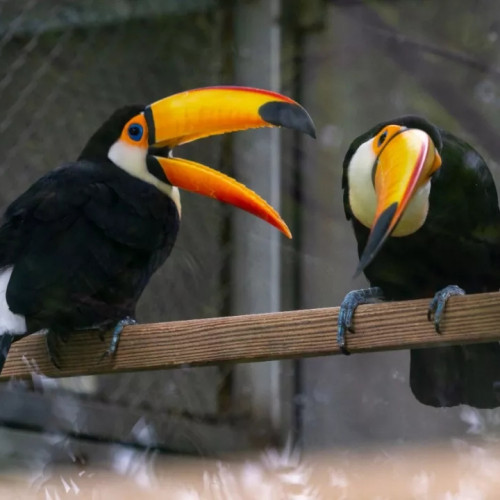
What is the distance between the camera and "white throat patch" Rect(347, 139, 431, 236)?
136cm

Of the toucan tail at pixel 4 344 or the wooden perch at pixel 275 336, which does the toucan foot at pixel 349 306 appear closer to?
the wooden perch at pixel 275 336

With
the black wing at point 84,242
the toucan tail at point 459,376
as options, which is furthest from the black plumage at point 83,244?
the toucan tail at point 459,376

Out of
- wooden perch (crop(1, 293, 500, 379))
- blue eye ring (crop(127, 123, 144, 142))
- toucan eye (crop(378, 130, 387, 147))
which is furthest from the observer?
blue eye ring (crop(127, 123, 144, 142))

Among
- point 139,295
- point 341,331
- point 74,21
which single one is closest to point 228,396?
point 139,295

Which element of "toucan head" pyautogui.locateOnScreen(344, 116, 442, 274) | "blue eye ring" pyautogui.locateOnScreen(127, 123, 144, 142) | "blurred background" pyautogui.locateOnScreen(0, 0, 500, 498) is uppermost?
"toucan head" pyautogui.locateOnScreen(344, 116, 442, 274)

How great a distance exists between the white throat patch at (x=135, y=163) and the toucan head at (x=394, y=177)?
28 centimetres

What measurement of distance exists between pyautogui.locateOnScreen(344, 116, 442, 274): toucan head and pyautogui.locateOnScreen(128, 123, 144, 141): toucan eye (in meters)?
0.32

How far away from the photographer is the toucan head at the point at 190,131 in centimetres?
148

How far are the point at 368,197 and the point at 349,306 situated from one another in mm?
134

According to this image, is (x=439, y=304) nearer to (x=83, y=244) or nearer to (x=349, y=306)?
(x=349, y=306)

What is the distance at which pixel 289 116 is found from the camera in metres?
1.46

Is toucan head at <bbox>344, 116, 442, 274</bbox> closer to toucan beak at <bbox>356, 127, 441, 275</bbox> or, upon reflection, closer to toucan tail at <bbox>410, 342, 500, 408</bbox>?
toucan beak at <bbox>356, 127, 441, 275</bbox>

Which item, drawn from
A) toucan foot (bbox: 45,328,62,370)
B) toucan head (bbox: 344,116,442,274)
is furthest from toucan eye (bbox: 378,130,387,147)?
toucan foot (bbox: 45,328,62,370)

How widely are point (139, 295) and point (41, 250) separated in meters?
0.16
